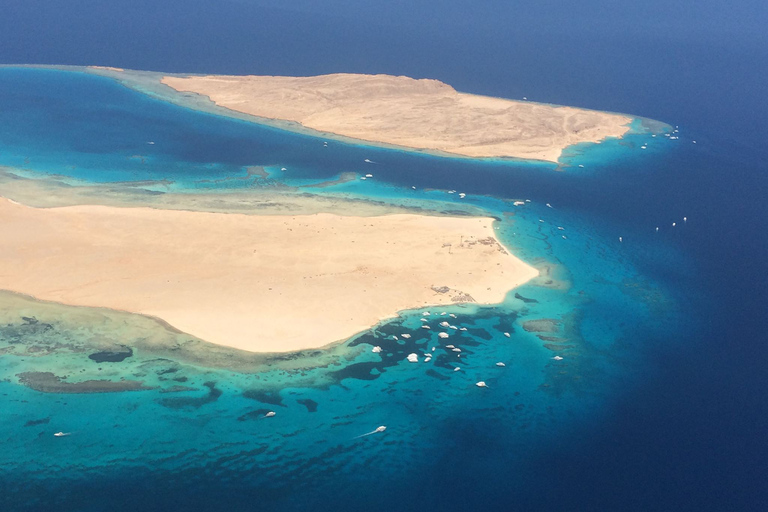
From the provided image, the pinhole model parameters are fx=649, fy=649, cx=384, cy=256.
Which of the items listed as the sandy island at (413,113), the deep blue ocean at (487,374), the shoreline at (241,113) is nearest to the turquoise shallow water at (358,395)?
the deep blue ocean at (487,374)

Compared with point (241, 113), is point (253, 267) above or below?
below

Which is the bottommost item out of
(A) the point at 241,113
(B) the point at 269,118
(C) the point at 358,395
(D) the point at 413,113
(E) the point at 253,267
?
(C) the point at 358,395

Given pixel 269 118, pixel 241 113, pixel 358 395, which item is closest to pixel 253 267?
pixel 358 395

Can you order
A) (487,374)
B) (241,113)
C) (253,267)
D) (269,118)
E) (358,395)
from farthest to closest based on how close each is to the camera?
(241,113), (269,118), (253,267), (487,374), (358,395)

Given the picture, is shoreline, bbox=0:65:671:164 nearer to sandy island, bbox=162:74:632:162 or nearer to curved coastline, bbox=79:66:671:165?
curved coastline, bbox=79:66:671:165

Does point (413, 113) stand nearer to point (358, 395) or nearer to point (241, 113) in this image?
point (241, 113)

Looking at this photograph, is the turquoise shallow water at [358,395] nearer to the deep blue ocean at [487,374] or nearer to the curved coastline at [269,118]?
the deep blue ocean at [487,374]
